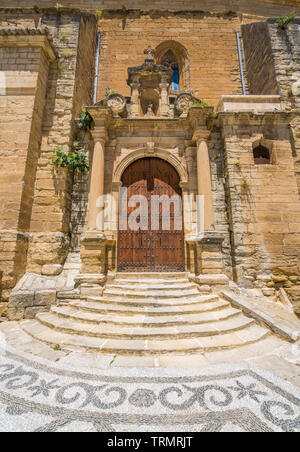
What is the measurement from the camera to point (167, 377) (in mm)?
2373

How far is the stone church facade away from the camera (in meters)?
5.24

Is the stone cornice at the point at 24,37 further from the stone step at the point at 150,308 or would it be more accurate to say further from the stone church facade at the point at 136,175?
the stone step at the point at 150,308

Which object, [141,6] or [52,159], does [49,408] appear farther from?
[141,6]

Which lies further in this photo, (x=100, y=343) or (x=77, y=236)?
(x=77, y=236)

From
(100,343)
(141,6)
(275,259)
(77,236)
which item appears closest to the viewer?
(100,343)

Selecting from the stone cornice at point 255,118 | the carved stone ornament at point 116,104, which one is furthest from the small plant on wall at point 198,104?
the carved stone ornament at point 116,104

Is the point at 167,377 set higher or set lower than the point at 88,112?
lower

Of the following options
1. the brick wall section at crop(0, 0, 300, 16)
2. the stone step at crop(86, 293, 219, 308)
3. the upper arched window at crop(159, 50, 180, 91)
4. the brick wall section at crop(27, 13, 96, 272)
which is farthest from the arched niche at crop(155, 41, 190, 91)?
the stone step at crop(86, 293, 219, 308)

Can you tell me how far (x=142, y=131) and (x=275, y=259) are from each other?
5.27m

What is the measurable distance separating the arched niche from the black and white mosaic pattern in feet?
34.0

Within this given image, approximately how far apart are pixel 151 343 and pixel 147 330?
0.30 m

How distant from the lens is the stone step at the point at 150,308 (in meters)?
3.95

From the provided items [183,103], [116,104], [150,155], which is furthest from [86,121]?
[183,103]
